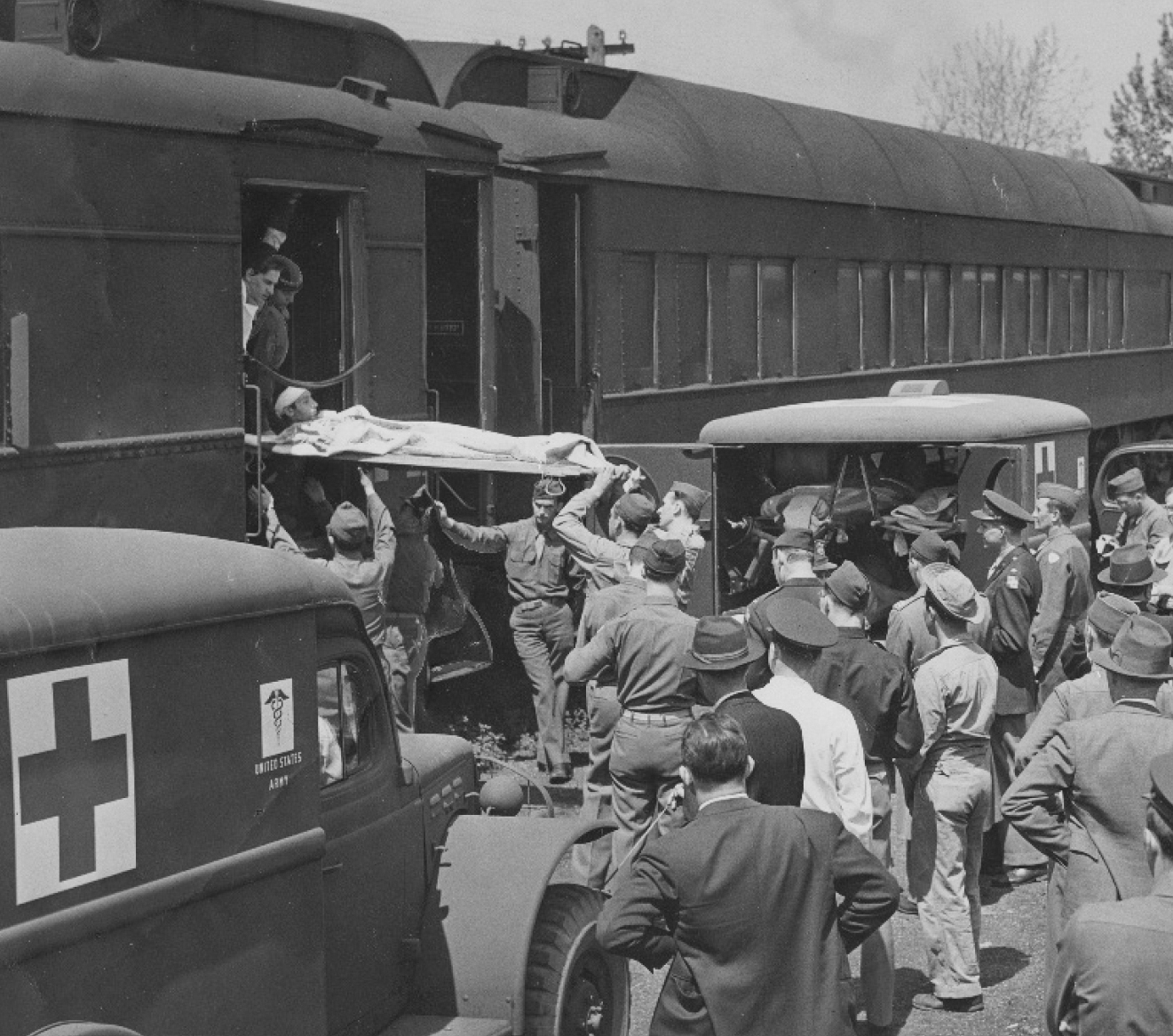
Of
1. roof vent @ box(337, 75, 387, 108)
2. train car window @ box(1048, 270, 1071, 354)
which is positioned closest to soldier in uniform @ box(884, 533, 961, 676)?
roof vent @ box(337, 75, 387, 108)

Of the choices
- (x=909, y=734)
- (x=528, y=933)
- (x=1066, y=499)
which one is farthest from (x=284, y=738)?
(x=1066, y=499)

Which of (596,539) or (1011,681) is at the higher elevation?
(596,539)

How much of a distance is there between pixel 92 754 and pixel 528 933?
5.80 feet

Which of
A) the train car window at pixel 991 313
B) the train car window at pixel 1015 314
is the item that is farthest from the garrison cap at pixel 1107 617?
the train car window at pixel 1015 314

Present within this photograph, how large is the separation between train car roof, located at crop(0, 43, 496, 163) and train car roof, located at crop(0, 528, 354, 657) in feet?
11.6

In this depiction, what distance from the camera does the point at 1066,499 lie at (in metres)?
9.65

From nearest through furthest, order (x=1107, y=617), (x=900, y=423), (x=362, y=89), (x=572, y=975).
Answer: (x=572, y=975), (x=1107, y=617), (x=362, y=89), (x=900, y=423)

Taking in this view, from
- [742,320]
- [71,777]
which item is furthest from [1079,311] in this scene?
[71,777]

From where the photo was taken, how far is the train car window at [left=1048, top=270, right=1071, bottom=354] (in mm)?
21375

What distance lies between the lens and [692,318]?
13734 millimetres

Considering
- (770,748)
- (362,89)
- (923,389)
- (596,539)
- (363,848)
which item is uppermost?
(362,89)

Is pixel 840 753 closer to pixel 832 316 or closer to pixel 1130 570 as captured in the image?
pixel 1130 570

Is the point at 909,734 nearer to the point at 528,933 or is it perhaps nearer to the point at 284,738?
the point at 528,933

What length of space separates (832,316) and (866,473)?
500 centimetres
